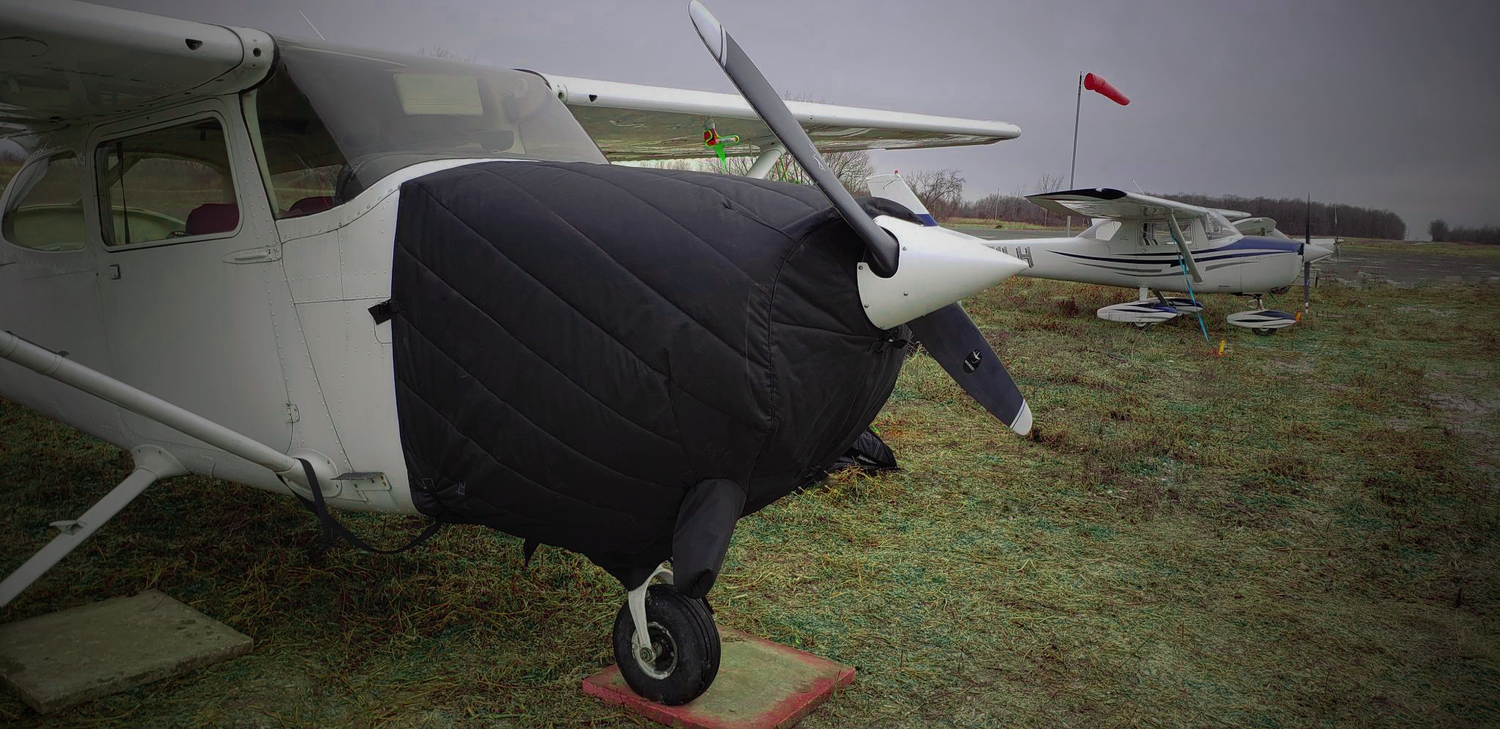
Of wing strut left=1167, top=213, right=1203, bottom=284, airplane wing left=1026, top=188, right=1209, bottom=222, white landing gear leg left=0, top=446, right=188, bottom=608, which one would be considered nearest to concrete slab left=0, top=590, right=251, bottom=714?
white landing gear leg left=0, top=446, right=188, bottom=608

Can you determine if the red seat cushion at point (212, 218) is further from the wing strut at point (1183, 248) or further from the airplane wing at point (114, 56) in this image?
the wing strut at point (1183, 248)

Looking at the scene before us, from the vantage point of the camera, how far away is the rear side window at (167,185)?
3.11 metres

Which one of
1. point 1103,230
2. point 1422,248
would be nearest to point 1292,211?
point 1422,248

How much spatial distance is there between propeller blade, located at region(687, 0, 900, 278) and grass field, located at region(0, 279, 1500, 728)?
166cm

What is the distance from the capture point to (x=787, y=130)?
214 cm

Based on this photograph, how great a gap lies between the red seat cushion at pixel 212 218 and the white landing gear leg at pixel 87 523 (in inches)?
37.2

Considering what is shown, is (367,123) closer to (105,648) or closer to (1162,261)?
(105,648)

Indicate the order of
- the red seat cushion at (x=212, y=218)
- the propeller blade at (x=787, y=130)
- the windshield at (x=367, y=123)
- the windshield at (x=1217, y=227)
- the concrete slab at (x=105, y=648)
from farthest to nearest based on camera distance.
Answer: the windshield at (x=1217, y=227)
the red seat cushion at (x=212, y=218)
the concrete slab at (x=105, y=648)
the windshield at (x=367, y=123)
the propeller blade at (x=787, y=130)

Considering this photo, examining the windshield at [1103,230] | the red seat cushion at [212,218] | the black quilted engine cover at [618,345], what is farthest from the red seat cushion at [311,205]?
the windshield at [1103,230]

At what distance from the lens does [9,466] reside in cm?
578

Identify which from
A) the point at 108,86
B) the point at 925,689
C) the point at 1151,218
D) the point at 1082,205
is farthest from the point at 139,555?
the point at 1151,218

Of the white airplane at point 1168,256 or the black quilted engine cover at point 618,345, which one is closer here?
the black quilted engine cover at point 618,345

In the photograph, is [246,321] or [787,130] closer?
[787,130]

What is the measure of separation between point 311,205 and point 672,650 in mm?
1890
